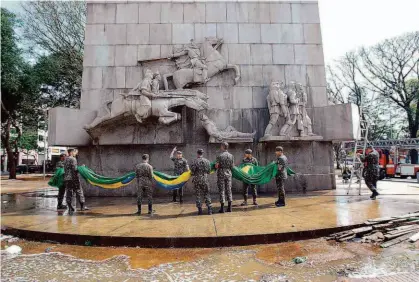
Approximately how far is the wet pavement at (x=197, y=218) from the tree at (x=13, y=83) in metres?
17.6

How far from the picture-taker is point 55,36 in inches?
1027

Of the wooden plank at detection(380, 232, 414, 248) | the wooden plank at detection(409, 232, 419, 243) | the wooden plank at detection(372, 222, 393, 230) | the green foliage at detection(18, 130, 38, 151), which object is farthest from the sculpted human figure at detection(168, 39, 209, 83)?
the green foliage at detection(18, 130, 38, 151)

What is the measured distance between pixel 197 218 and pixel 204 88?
6.58 m

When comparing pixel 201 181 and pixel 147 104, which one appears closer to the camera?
pixel 201 181

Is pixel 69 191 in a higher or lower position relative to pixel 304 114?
lower

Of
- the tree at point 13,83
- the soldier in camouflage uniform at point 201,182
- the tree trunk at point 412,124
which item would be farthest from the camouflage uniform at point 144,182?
the tree trunk at point 412,124

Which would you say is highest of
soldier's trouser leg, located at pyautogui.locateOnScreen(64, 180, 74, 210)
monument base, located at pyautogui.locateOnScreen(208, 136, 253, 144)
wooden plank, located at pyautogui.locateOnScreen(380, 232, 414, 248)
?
monument base, located at pyautogui.locateOnScreen(208, 136, 253, 144)

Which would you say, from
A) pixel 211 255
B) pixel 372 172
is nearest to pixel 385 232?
pixel 211 255

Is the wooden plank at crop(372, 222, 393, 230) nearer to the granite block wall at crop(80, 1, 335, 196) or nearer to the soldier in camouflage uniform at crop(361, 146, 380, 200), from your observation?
the soldier in camouflage uniform at crop(361, 146, 380, 200)

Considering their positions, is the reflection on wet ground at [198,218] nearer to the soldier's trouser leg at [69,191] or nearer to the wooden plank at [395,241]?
the soldier's trouser leg at [69,191]

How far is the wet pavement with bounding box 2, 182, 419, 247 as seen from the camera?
20.2 feet

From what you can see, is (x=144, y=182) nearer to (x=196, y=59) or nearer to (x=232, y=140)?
(x=232, y=140)

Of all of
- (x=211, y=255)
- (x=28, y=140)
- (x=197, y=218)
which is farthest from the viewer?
(x=28, y=140)

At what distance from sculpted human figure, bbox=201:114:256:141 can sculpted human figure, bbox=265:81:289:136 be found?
861 millimetres
